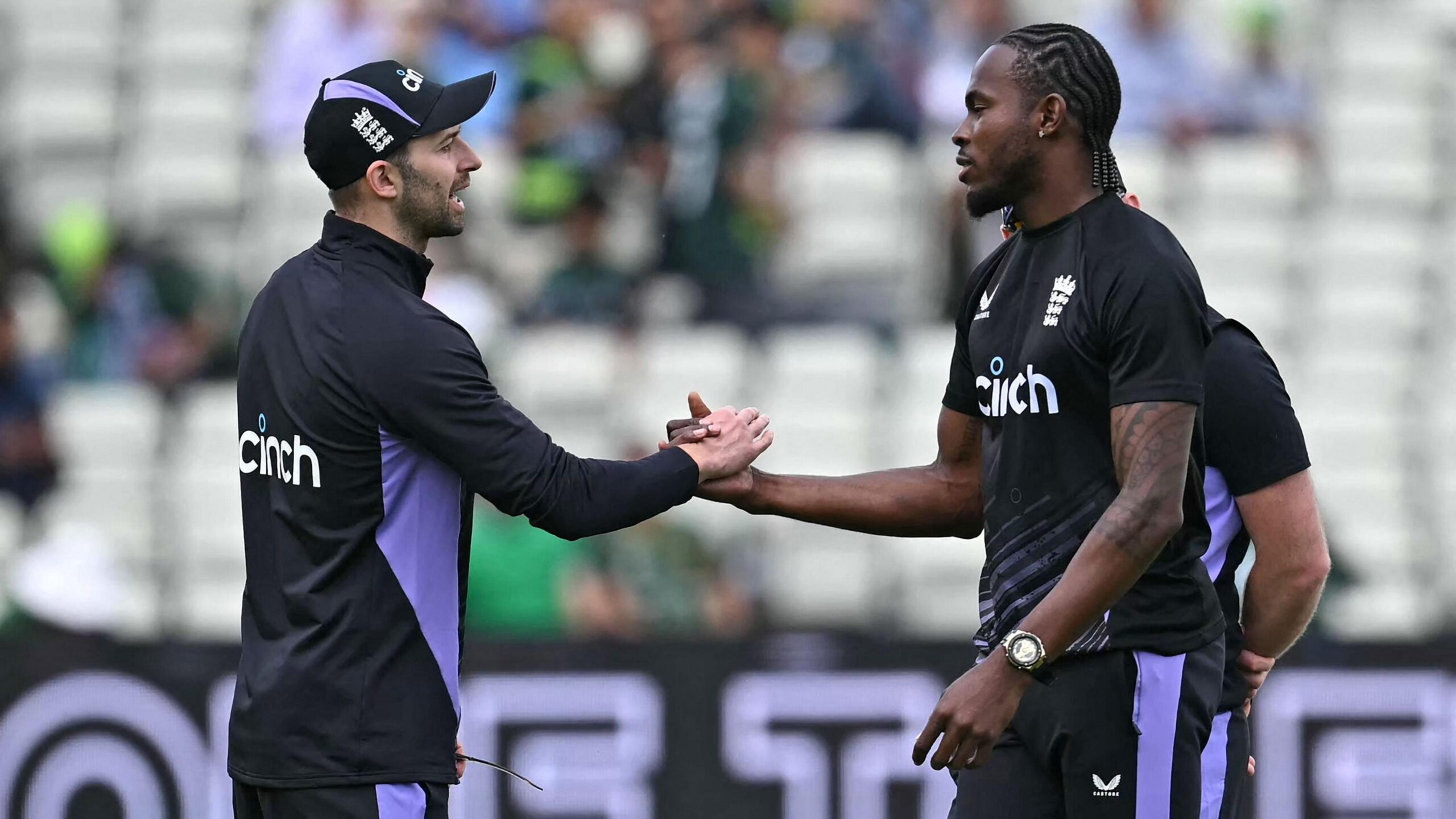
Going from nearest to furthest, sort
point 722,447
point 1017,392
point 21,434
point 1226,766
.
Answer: point 1017,392 < point 1226,766 < point 722,447 < point 21,434

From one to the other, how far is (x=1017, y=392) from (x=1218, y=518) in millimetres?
636

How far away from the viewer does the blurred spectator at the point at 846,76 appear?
31.7ft

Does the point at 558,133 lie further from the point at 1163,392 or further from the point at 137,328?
the point at 1163,392

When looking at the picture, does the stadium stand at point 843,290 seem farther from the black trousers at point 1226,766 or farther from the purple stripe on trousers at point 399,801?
the purple stripe on trousers at point 399,801

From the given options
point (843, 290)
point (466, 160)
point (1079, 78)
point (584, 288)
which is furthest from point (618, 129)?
point (1079, 78)

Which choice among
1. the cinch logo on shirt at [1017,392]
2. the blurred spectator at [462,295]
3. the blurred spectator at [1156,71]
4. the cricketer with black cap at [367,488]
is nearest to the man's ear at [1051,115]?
the cinch logo on shirt at [1017,392]

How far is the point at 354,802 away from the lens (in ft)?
11.9

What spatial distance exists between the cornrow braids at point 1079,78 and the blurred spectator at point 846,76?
5.95 m

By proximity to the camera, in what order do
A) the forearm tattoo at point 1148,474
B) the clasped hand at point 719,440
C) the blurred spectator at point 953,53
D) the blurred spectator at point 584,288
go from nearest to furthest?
the forearm tattoo at point 1148,474
the clasped hand at point 719,440
the blurred spectator at point 584,288
the blurred spectator at point 953,53

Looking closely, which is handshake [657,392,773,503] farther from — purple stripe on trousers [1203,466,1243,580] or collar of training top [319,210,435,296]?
purple stripe on trousers [1203,466,1243,580]

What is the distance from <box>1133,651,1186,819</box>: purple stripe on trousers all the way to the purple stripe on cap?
1811 millimetres

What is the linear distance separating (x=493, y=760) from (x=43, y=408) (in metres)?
3.34

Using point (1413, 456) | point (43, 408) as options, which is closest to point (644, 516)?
point (43, 408)

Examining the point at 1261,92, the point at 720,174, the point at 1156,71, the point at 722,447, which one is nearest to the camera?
the point at 722,447
